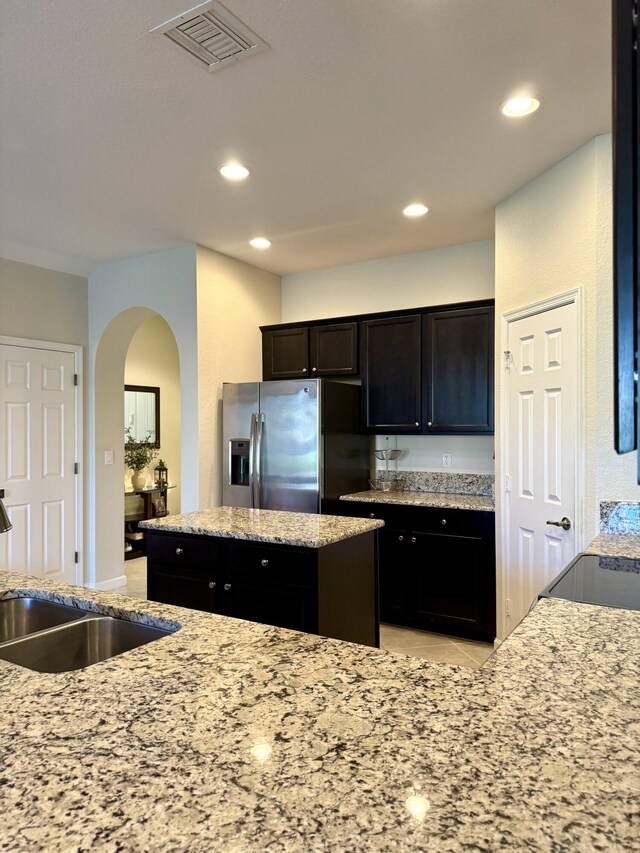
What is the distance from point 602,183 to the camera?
268 cm

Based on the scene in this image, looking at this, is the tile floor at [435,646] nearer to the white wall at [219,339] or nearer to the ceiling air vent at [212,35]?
the white wall at [219,339]

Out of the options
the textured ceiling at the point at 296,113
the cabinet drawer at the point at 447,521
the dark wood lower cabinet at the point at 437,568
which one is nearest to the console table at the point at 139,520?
the dark wood lower cabinet at the point at 437,568

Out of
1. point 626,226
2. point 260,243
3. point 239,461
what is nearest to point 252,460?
point 239,461

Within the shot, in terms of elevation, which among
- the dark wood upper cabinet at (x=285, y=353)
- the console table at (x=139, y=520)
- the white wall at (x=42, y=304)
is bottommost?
the console table at (x=139, y=520)

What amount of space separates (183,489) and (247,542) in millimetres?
1970

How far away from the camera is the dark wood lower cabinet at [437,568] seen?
12.0 feet

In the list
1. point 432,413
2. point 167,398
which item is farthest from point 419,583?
point 167,398

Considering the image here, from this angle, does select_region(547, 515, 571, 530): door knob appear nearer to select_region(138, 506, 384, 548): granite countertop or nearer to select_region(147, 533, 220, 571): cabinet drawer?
select_region(138, 506, 384, 548): granite countertop

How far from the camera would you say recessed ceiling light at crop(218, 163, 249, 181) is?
9.83 ft

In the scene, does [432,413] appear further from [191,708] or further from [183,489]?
[191,708]

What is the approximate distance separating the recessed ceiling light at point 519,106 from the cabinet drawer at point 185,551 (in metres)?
2.27

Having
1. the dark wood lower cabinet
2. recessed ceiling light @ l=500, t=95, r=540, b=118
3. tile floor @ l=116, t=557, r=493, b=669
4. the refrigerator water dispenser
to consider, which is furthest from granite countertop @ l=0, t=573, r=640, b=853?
the refrigerator water dispenser

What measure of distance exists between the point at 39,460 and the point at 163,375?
8.21ft

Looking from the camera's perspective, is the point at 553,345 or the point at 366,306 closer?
the point at 553,345
